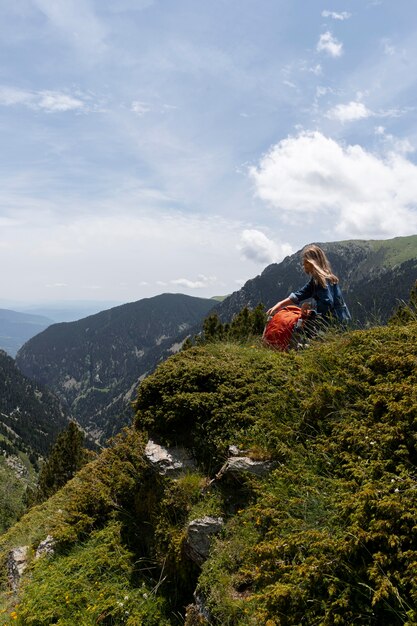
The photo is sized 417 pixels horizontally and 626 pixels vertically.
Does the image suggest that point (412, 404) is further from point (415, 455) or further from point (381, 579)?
point (381, 579)

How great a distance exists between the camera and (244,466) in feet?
19.4

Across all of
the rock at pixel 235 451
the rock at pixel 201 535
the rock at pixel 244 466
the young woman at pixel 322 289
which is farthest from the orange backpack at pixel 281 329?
the rock at pixel 201 535

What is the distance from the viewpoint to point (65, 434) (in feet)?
161

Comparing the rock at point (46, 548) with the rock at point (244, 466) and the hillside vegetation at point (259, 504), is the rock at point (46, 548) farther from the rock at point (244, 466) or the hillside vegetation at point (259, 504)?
the rock at point (244, 466)

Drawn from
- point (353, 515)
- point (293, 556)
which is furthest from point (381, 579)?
point (293, 556)

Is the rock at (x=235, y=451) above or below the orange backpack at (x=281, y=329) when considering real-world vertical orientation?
below

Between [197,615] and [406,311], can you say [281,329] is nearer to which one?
[406,311]

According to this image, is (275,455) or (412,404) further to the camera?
(275,455)

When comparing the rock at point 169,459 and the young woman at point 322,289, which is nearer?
the rock at point 169,459

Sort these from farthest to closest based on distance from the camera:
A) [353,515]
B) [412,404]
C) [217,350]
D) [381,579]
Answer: [217,350] → [412,404] → [353,515] → [381,579]

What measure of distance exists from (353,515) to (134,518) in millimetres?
5084

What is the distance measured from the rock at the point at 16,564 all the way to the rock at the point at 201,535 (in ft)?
13.6

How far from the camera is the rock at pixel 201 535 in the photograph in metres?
5.62

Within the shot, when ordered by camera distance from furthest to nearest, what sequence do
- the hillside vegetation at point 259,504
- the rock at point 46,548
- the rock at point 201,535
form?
1. the rock at point 46,548
2. the rock at point 201,535
3. the hillside vegetation at point 259,504
